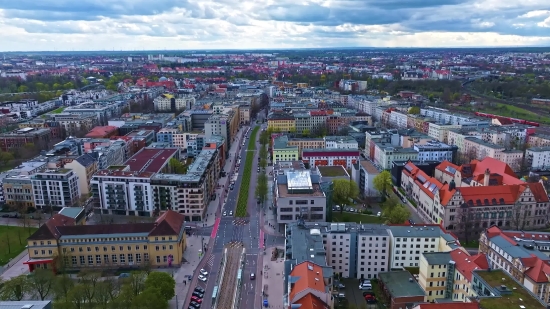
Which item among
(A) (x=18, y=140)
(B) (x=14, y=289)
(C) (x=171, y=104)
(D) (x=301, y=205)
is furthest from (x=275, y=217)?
(C) (x=171, y=104)

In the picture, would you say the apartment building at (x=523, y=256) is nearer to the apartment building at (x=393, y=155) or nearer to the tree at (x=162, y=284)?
the tree at (x=162, y=284)

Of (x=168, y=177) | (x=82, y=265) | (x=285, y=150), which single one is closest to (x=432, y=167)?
(x=285, y=150)

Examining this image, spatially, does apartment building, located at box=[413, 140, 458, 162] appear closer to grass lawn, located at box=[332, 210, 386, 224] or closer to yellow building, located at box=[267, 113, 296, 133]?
grass lawn, located at box=[332, 210, 386, 224]

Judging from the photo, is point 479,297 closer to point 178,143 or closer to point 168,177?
point 168,177

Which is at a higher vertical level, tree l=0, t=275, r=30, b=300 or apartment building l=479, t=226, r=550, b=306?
apartment building l=479, t=226, r=550, b=306

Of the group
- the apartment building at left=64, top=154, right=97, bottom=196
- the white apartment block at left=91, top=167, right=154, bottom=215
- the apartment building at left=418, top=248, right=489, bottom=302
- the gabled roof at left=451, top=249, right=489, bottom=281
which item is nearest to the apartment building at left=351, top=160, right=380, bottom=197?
the apartment building at left=418, top=248, right=489, bottom=302
